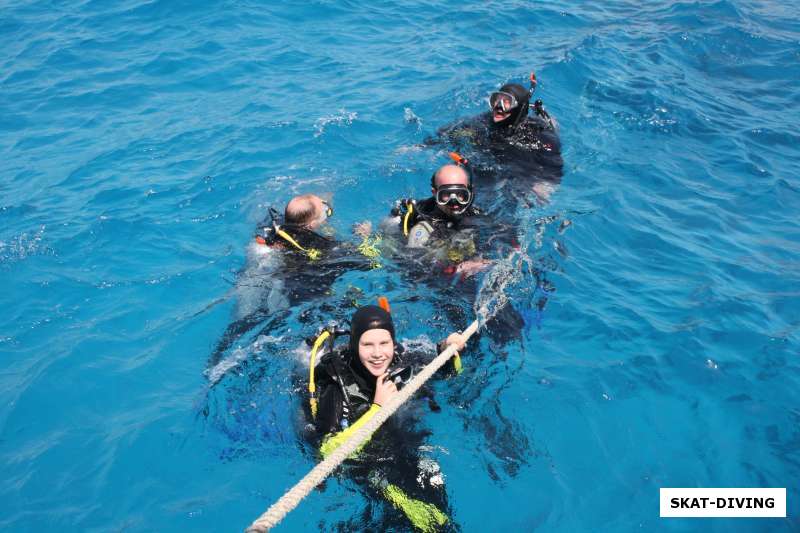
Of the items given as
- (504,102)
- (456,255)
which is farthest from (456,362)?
(504,102)

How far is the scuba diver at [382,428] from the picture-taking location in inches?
156

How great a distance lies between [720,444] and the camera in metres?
4.73

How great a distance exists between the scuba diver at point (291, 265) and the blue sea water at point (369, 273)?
0.62 feet

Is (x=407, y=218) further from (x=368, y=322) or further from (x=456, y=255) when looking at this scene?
(x=368, y=322)

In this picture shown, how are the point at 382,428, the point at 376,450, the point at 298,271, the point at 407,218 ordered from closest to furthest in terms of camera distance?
1. the point at 376,450
2. the point at 382,428
3. the point at 298,271
4. the point at 407,218

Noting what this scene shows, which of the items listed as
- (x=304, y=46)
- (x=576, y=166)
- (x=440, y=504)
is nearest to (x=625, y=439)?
(x=440, y=504)

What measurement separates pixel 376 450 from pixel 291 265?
91.5 inches

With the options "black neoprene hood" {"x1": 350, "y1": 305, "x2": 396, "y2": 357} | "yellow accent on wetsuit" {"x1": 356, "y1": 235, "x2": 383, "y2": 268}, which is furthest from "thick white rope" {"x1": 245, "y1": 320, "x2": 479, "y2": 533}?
"yellow accent on wetsuit" {"x1": 356, "y1": 235, "x2": 383, "y2": 268}

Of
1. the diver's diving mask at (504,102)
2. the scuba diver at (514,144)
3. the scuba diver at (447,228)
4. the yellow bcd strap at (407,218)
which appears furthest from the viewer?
the diver's diving mask at (504,102)

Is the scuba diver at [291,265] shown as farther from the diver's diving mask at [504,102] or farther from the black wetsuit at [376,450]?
the diver's diving mask at [504,102]

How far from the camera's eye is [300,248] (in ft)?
19.5

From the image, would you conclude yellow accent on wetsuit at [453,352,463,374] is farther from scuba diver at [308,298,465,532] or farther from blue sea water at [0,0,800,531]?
blue sea water at [0,0,800,531]

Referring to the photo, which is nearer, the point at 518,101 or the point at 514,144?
the point at 518,101

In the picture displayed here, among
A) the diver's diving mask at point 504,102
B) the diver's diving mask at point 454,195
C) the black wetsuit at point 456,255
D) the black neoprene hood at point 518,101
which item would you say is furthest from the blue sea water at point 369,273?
the diver's diving mask at point 504,102
